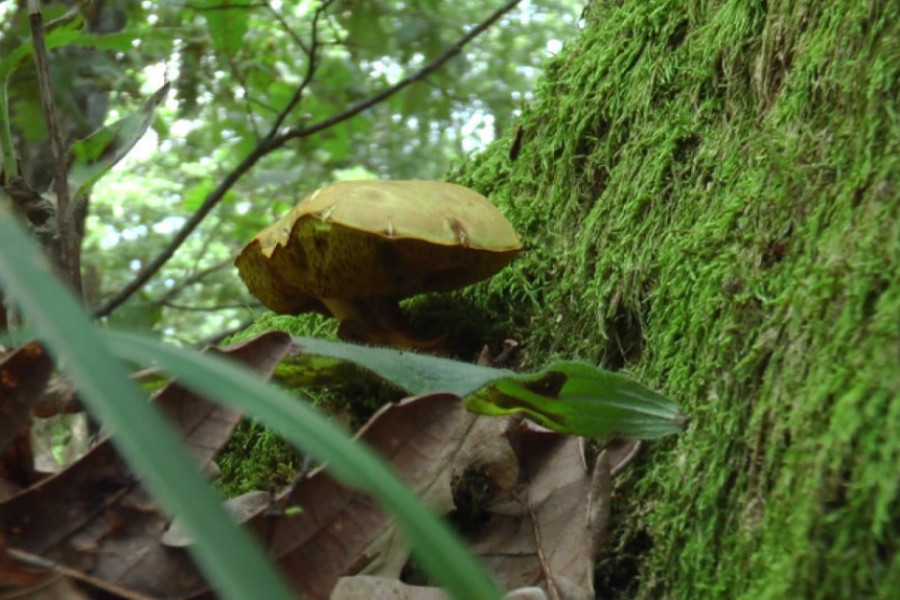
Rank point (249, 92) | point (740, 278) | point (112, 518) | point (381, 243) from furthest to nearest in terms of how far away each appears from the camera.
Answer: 1. point (249, 92)
2. point (381, 243)
3. point (740, 278)
4. point (112, 518)

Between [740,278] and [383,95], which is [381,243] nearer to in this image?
[740,278]

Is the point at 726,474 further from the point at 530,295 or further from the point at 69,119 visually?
the point at 69,119

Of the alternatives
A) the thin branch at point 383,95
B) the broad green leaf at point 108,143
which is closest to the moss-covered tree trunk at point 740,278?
the broad green leaf at point 108,143

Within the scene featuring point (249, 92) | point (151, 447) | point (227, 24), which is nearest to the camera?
point (151, 447)

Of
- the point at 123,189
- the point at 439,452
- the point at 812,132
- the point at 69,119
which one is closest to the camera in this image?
the point at 439,452

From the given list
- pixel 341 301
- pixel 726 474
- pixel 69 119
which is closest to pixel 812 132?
pixel 726 474

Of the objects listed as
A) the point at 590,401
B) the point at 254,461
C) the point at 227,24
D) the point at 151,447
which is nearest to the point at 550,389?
the point at 590,401
